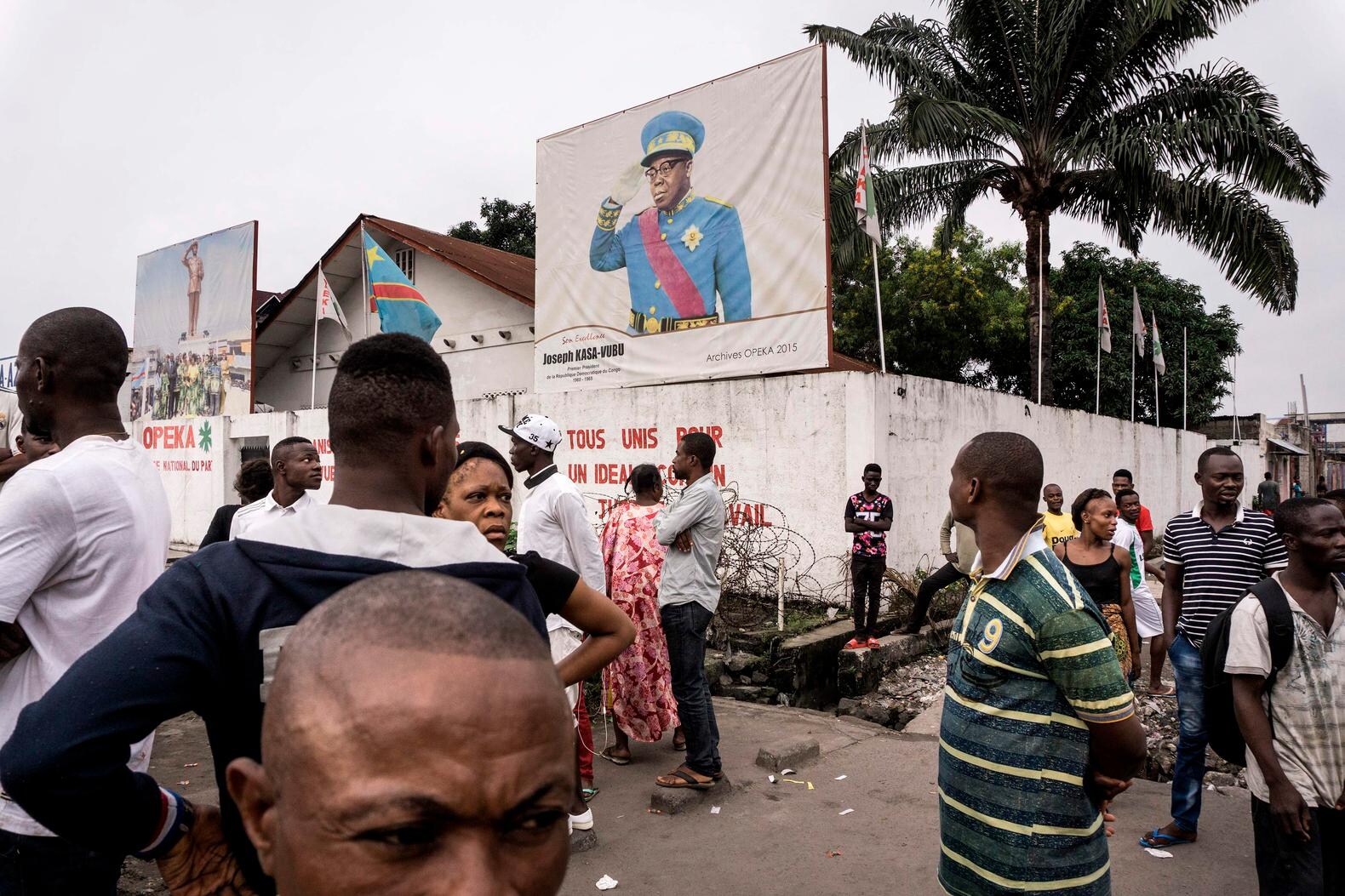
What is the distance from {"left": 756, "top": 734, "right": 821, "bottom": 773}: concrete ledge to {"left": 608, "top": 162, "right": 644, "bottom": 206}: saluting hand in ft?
25.5

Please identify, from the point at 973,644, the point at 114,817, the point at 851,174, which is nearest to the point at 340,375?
the point at 114,817

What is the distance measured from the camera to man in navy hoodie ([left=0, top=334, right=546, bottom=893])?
44.1 inches

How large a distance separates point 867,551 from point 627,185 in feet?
20.2

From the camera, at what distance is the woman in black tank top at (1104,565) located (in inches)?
191

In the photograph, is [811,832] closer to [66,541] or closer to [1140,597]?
[1140,597]

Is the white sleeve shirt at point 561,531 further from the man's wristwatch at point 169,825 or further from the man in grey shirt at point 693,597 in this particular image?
the man's wristwatch at point 169,825

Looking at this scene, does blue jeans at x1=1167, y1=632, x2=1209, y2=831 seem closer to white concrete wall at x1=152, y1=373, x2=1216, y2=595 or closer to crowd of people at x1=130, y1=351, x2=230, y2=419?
white concrete wall at x1=152, y1=373, x2=1216, y2=595

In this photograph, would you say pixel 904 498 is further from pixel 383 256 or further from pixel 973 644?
pixel 383 256

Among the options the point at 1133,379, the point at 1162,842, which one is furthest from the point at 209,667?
the point at 1133,379

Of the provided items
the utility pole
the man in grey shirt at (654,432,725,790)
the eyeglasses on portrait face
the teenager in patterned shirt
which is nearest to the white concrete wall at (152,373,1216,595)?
the teenager in patterned shirt

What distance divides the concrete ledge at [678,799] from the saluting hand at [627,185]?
830 centimetres

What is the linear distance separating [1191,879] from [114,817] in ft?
13.5

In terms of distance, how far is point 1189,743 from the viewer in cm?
394

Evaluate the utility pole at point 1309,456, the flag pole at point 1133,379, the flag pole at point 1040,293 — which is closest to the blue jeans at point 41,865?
the flag pole at point 1040,293
